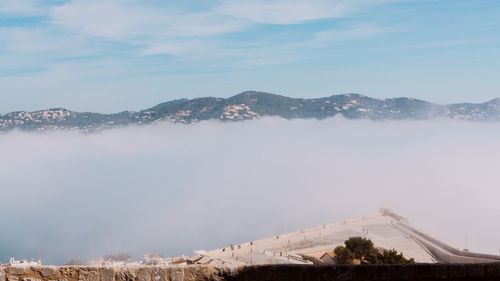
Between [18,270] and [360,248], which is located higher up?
[18,270]

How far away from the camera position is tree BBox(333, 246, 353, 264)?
48.2m

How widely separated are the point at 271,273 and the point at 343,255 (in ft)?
143

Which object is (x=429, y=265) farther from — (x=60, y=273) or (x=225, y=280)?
(x=60, y=273)

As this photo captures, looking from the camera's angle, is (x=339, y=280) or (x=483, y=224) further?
(x=483, y=224)

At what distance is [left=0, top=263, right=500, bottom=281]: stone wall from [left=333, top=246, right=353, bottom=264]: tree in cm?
4130

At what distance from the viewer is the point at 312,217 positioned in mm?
172875

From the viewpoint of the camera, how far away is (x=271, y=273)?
6.57 m

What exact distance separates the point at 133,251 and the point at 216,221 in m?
49.8

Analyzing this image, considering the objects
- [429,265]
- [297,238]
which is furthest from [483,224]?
[429,265]

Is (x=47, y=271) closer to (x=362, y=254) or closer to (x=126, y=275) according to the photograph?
(x=126, y=275)

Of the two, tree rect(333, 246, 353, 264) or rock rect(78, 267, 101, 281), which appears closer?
rock rect(78, 267, 101, 281)

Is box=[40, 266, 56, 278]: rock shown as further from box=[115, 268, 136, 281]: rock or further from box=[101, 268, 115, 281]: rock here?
box=[115, 268, 136, 281]: rock

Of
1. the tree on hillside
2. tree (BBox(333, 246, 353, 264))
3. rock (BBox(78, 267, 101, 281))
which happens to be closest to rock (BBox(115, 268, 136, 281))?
rock (BBox(78, 267, 101, 281))

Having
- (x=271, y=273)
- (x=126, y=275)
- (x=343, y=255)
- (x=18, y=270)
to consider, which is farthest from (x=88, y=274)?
(x=343, y=255)
